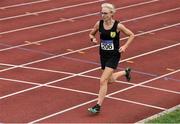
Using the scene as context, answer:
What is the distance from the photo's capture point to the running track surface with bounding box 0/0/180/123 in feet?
34.9

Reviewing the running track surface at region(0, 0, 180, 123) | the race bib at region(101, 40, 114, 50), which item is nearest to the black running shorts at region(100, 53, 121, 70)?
the race bib at region(101, 40, 114, 50)

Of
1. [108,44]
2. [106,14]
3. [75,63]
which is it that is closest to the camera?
[106,14]

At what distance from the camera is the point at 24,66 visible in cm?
1396

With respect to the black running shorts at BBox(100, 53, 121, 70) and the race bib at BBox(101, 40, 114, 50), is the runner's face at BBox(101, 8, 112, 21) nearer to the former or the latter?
the race bib at BBox(101, 40, 114, 50)

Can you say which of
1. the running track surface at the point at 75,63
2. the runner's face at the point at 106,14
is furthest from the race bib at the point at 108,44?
the running track surface at the point at 75,63

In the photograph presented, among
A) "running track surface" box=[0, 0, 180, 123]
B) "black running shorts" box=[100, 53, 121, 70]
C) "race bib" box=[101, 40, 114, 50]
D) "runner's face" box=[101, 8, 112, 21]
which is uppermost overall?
"runner's face" box=[101, 8, 112, 21]

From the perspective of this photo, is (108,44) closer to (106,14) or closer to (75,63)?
(106,14)

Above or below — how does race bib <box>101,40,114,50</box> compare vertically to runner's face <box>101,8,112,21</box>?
below

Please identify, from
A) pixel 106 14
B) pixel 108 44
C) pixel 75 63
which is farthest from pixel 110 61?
pixel 75 63

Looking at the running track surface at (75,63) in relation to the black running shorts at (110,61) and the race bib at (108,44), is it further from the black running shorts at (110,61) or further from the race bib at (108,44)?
the race bib at (108,44)

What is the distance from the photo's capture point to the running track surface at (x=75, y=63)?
34.9 ft

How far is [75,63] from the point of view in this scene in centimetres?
1431

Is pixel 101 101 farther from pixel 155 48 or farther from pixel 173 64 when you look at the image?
pixel 155 48

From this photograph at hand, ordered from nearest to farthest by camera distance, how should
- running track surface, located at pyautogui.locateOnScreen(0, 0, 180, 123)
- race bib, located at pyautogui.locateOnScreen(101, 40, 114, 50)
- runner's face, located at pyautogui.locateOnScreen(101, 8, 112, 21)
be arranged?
runner's face, located at pyautogui.locateOnScreen(101, 8, 112, 21) < race bib, located at pyautogui.locateOnScreen(101, 40, 114, 50) < running track surface, located at pyautogui.locateOnScreen(0, 0, 180, 123)
